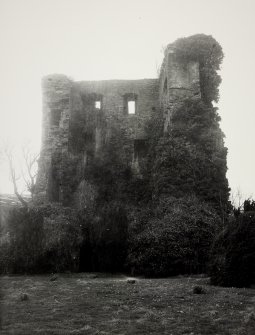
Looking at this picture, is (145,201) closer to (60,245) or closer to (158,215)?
(158,215)

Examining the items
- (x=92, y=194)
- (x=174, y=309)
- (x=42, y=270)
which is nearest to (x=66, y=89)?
(x=92, y=194)

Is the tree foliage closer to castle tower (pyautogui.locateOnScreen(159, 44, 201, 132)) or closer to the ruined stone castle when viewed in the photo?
castle tower (pyautogui.locateOnScreen(159, 44, 201, 132))

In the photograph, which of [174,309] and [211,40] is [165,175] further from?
[174,309]

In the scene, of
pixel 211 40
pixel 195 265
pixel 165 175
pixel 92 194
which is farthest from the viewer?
pixel 92 194

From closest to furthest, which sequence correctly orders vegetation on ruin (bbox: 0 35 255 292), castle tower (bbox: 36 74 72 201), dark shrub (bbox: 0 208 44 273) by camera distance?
vegetation on ruin (bbox: 0 35 255 292) → dark shrub (bbox: 0 208 44 273) → castle tower (bbox: 36 74 72 201)

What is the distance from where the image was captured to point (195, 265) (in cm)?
1273

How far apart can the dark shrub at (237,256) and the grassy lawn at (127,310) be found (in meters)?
0.66

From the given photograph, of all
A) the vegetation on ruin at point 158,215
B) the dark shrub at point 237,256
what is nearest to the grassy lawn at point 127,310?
the dark shrub at point 237,256

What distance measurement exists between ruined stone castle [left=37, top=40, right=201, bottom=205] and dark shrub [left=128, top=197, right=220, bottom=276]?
6815 mm

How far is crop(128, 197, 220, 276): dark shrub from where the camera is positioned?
1270 centimetres

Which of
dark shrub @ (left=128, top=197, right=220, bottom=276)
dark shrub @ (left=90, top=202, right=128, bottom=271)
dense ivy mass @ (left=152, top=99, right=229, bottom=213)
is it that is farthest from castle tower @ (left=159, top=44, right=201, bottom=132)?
dark shrub @ (left=90, top=202, right=128, bottom=271)

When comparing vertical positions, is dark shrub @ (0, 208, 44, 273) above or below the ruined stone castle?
below

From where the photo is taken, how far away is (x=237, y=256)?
9.23 meters

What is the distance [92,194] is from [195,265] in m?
9.26
